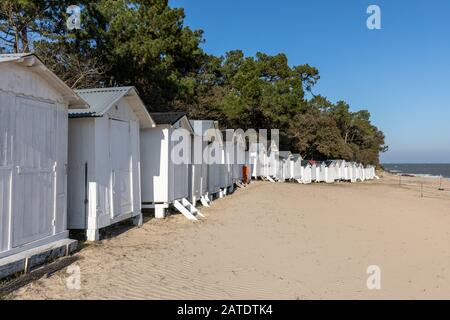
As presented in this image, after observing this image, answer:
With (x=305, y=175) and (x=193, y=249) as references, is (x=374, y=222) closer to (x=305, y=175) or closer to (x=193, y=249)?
(x=193, y=249)

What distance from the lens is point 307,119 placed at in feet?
137

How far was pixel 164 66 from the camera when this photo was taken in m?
24.9

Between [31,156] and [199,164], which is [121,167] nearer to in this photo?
[31,156]

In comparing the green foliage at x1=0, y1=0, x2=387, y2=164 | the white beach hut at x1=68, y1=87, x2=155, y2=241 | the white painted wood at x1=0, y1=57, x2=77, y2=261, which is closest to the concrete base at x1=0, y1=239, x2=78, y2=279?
the white painted wood at x1=0, y1=57, x2=77, y2=261

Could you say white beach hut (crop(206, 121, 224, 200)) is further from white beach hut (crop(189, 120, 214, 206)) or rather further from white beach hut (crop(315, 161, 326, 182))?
white beach hut (crop(315, 161, 326, 182))

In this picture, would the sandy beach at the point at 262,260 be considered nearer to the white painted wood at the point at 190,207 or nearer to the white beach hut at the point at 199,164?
the white painted wood at the point at 190,207

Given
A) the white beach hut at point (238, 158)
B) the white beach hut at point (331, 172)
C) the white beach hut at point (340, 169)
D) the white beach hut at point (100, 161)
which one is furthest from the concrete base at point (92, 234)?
the white beach hut at point (340, 169)

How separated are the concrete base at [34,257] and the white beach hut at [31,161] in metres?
0.01

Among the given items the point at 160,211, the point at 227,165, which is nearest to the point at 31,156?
the point at 160,211

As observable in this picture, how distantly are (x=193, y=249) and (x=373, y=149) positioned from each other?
250ft

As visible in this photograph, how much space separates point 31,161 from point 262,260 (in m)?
4.67

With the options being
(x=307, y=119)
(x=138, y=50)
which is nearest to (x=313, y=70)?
(x=307, y=119)

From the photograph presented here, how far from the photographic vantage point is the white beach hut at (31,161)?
595 cm

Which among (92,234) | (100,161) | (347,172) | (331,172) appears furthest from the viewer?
(347,172)
